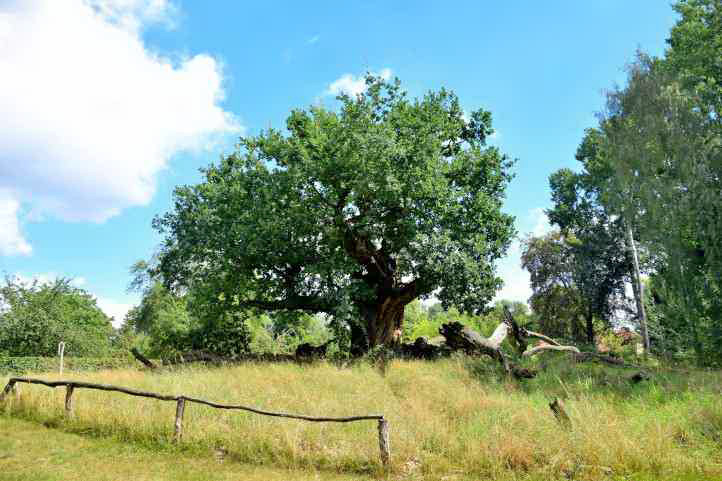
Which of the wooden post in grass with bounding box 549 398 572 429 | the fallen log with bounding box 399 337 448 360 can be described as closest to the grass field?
the wooden post in grass with bounding box 549 398 572 429

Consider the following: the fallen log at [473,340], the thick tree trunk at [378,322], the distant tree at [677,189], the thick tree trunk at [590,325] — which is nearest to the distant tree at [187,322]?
the thick tree trunk at [378,322]

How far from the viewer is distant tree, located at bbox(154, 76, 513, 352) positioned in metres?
18.9

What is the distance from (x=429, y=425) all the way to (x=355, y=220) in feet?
39.4

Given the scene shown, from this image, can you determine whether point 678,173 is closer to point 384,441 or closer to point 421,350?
point 421,350

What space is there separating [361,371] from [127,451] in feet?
28.7

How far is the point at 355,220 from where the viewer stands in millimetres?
20641

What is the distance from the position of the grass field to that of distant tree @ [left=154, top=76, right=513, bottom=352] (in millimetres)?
5210

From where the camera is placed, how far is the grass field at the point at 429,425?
8086 millimetres

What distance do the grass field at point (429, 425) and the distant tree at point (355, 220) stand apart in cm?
521

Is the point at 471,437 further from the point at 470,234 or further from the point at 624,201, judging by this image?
the point at 624,201

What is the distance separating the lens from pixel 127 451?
32.7ft

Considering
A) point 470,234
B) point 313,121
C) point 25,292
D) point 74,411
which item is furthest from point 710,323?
point 25,292

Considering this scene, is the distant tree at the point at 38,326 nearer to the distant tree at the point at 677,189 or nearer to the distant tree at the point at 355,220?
the distant tree at the point at 355,220

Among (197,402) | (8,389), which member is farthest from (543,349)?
(8,389)
